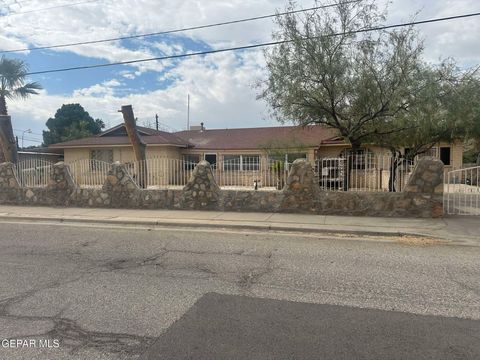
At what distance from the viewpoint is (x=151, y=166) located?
12773mm

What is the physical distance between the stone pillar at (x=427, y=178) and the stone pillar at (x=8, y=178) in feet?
44.0

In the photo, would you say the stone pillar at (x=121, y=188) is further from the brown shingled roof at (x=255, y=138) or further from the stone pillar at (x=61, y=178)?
the brown shingled roof at (x=255, y=138)

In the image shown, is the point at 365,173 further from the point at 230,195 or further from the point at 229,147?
the point at 229,147

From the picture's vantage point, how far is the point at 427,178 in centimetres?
985

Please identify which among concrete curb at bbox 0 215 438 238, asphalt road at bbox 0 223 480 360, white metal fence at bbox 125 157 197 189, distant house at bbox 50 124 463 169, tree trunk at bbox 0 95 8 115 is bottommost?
asphalt road at bbox 0 223 480 360

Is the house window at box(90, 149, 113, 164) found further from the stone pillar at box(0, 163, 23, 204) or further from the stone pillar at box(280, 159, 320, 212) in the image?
the stone pillar at box(280, 159, 320, 212)

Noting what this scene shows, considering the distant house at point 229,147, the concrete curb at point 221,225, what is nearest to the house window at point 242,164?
the concrete curb at point 221,225

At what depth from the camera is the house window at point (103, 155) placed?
2642cm

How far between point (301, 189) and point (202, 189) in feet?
10.2

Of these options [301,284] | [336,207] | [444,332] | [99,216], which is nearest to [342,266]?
[301,284]

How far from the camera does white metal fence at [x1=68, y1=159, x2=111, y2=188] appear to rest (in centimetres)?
1325

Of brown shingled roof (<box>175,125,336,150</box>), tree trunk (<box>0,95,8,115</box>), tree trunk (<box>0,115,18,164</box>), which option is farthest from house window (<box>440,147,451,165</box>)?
tree trunk (<box>0,95,8,115</box>)

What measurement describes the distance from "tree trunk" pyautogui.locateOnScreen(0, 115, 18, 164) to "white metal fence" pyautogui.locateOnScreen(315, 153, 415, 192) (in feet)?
44.4

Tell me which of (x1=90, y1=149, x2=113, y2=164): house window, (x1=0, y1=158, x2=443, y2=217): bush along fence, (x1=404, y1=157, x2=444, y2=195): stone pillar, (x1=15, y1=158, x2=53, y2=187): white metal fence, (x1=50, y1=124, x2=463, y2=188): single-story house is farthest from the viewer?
(x1=90, y1=149, x2=113, y2=164): house window
